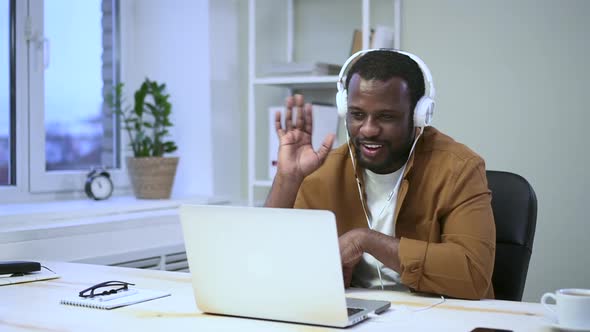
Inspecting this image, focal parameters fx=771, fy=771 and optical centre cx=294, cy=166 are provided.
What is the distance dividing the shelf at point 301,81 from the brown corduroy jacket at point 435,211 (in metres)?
1.11

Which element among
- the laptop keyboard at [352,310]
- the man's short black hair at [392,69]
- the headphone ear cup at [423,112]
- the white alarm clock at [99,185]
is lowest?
the laptop keyboard at [352,310]

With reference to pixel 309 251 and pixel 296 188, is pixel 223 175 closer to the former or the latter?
pixel 296 188

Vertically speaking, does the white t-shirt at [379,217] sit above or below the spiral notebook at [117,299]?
above

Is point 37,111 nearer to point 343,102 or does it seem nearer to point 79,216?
point 79,216

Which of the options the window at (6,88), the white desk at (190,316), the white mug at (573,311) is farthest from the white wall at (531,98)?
the white mug at (573,311)

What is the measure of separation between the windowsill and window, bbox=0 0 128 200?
0.17 meters

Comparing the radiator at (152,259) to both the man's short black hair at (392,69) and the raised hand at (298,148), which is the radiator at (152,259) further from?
the man's short black hair at (392,69)

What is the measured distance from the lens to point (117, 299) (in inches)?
61.1

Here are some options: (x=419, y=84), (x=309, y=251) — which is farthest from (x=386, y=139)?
(x=309, y=251)

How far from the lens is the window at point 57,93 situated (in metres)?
2.89

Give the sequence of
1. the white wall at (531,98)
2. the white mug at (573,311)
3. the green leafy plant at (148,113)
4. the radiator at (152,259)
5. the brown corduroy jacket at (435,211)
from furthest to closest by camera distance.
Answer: the green leafy plant at (148,113) < the white wall at (531,98) < the radiator at (152,259) < the brown corduroy jacket at (435,211) < the white mug at (573,311)

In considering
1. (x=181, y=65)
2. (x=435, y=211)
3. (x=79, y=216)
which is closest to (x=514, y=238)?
(x=435, y=211)

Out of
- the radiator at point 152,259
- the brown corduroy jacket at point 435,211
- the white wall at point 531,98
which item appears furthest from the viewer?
the white wall at point 531,98

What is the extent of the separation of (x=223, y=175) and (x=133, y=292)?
5.75ft
